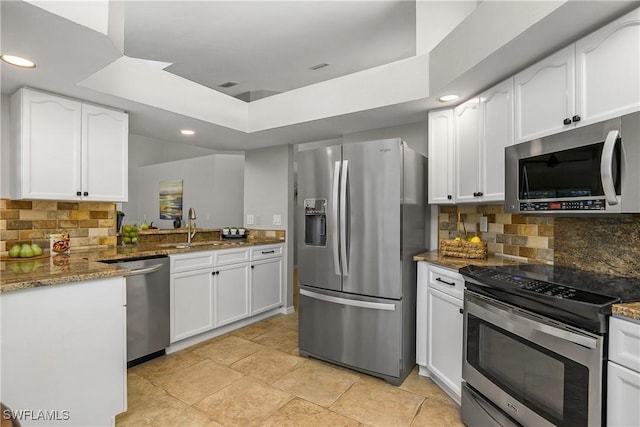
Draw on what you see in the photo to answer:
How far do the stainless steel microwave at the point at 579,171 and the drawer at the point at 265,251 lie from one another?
104 inches

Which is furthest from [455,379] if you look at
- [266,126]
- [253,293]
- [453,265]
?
[266,126]

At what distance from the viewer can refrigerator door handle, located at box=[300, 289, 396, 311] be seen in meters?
2.43

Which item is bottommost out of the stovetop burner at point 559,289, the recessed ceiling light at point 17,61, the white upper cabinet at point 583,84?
the stovetop burner at point 559,289

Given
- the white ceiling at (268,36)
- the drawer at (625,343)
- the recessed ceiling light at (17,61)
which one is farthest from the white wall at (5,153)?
the drawer at (625,343)

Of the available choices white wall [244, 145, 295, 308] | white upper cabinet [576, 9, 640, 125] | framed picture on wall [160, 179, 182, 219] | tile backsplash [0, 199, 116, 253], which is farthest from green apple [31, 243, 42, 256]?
framed picture on wall [160, 179, 182, 219]

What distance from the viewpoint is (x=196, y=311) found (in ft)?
10.3

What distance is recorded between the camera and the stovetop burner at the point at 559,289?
1.26 meters

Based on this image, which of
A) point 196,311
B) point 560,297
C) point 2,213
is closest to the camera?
point 560,297

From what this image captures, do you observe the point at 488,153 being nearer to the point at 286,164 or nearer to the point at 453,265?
the point at 453,265

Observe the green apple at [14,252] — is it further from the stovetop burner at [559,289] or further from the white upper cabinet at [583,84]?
the white upper cabinet at [583,84]

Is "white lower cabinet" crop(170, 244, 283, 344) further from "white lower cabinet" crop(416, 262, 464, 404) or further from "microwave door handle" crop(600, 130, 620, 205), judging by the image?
"microwave door handle" crop(600, 130, 620, 205)

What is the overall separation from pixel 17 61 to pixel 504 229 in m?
3.35

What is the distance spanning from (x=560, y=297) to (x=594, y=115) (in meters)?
0.88

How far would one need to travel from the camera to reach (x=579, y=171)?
157cm
